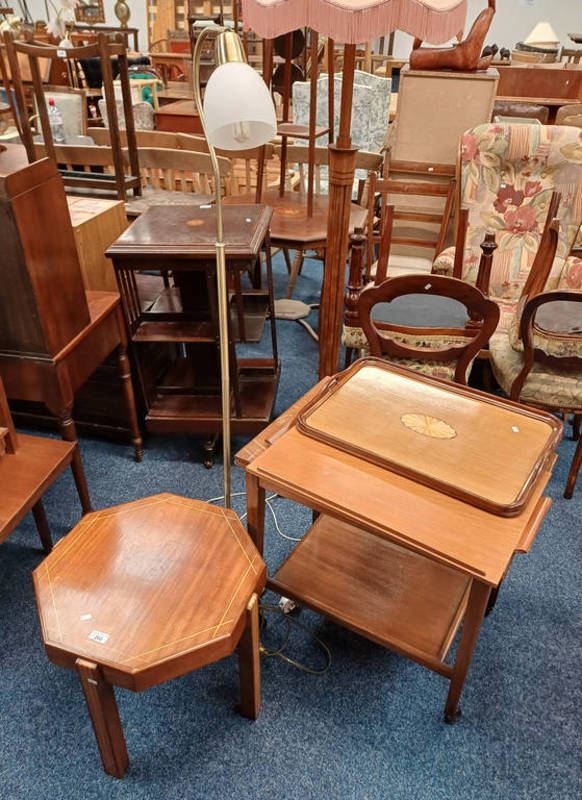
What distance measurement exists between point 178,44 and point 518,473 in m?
9.47

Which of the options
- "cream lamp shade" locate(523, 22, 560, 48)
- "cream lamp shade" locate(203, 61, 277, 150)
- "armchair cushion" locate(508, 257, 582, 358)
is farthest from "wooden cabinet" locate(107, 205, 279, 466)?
"cream lamp shade" locate(523, 22, 560, 48)

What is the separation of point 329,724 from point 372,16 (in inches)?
60.8

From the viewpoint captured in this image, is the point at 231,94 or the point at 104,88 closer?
the point at 231,94

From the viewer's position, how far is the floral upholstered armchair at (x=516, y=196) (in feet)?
7.63

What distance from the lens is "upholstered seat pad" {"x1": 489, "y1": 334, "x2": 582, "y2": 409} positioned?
70.9 inches

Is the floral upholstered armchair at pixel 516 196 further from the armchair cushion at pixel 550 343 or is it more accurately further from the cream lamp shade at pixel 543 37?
the cream lamp shade at pixel 543 37

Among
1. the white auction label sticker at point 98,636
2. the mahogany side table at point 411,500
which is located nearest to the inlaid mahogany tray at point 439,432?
the mahogany side table at point 411,500

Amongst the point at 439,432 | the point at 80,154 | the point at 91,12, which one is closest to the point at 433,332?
the point at 439,432

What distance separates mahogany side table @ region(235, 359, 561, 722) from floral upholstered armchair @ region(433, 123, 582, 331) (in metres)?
1.19

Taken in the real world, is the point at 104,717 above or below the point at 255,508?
below

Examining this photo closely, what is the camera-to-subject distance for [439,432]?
1.19 m

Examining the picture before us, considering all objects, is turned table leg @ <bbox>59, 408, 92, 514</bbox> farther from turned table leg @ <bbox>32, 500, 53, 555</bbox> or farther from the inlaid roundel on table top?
the inlaid roundel on table top

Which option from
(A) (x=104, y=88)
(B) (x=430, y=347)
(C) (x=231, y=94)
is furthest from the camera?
(A) (x=104, y=88)

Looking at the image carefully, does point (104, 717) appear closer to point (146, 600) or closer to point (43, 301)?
point (146, 600)
